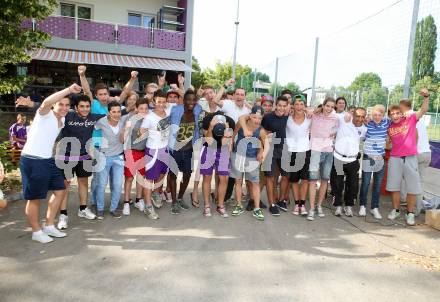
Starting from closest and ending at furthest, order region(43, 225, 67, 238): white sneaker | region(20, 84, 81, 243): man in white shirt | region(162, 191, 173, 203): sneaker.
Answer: region(20, 84, 81, 243): man in white shirt < region(43, 225, 67, 238): white sneaker < region(162, 191, 173, 203): sneaker

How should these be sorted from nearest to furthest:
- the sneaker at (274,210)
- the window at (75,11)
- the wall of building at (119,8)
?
1. the sneaker at (274,210)
2. the window at (75,11)
3. the wall of building at (119,8)

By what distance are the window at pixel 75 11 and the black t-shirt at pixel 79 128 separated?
45.3 ft

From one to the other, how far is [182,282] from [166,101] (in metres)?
3.04

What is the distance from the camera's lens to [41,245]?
4398mm

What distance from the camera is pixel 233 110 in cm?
623

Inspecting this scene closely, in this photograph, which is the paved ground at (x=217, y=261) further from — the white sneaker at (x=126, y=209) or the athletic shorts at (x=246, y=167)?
the athletic shorts at (x=246, y=167)

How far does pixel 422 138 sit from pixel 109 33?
13.7 metres

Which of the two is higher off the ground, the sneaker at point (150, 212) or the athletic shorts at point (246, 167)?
the athletic shorts at point (246, 167)

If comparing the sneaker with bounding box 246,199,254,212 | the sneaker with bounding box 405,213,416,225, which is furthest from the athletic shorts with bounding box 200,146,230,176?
the sneaker with bounding box 405,213,416,225

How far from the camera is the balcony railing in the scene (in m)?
15.3

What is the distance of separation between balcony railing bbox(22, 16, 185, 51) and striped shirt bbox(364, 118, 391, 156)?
41.7 ft

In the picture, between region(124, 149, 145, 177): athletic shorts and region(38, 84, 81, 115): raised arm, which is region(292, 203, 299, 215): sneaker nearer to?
region(124, 149, 145, 177): athletic shorts

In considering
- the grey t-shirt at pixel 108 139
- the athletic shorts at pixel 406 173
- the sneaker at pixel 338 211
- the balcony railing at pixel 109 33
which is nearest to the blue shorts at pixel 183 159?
the grey t-shirt at pixel 108 139

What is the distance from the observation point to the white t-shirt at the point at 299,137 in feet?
19.3
